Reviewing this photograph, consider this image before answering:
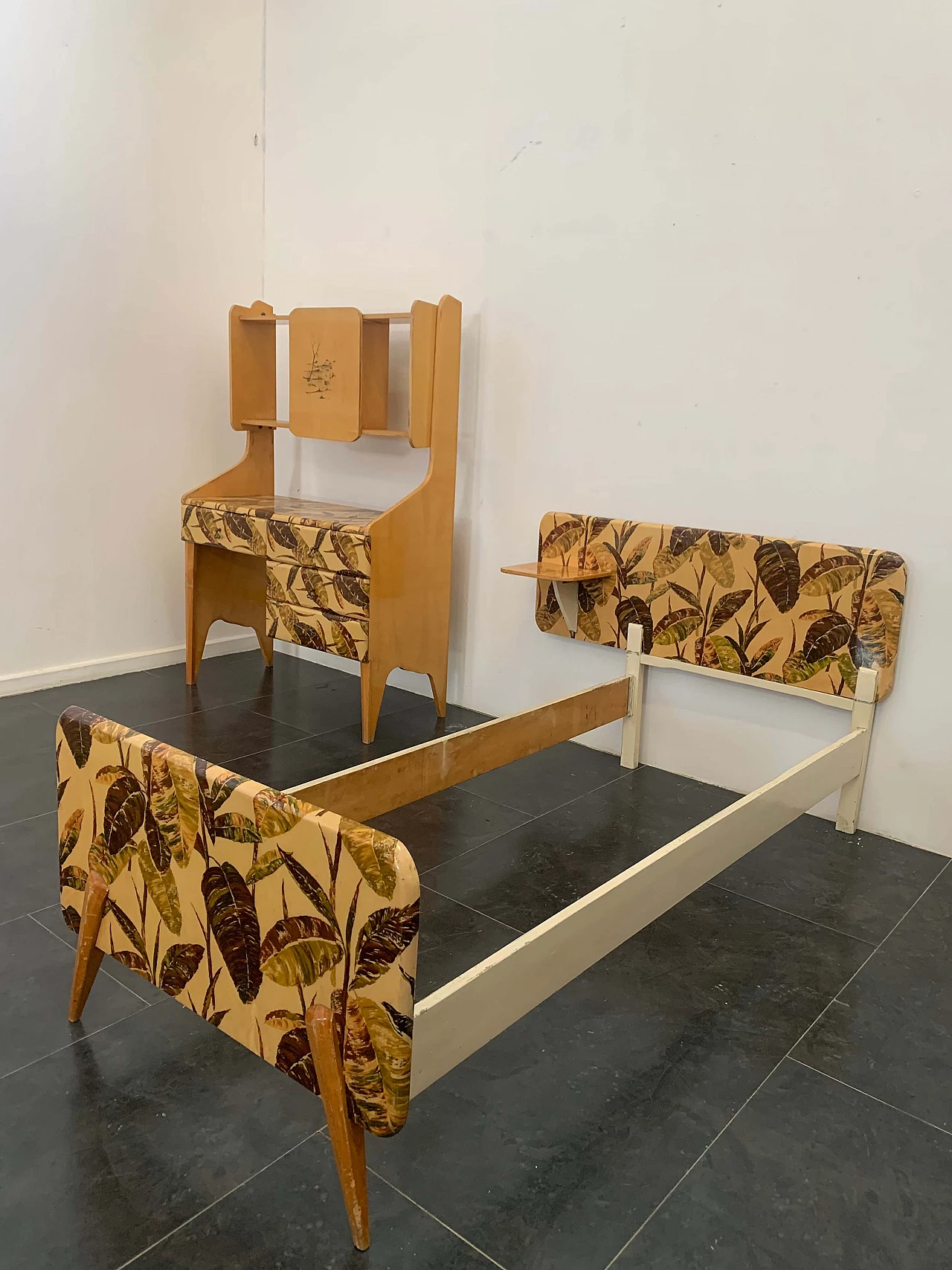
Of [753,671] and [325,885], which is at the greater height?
[325,885]

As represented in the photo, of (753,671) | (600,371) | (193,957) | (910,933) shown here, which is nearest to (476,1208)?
(193,957)

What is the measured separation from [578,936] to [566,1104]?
0.27 m

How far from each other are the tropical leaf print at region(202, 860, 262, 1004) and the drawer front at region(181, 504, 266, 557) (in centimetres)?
209

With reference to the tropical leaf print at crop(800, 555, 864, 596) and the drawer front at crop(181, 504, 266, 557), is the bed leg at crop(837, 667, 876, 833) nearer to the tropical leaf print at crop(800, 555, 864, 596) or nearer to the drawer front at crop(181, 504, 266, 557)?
the tropical leaf print at crop(800, 555, 864, 596)

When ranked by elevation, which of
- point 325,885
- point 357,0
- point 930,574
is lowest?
point 325,885

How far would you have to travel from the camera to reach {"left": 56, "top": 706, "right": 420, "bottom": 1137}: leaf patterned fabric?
3.67 ft

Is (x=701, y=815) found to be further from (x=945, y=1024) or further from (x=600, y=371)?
(x=600, y=371)

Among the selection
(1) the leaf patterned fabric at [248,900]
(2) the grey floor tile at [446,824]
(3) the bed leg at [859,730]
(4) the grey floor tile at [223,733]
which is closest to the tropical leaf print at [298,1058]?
(1) the leaf patterned fabric at [248,900]

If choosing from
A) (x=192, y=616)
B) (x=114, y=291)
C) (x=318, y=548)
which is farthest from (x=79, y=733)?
(x=114, y=291)

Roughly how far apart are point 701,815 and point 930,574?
0.85m

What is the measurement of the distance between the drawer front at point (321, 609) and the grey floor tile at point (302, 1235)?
73.2 inches

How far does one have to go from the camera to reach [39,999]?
5.58 feet

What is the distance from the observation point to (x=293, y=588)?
3193 mm

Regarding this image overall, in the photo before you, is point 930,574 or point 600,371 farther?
point 600,371
